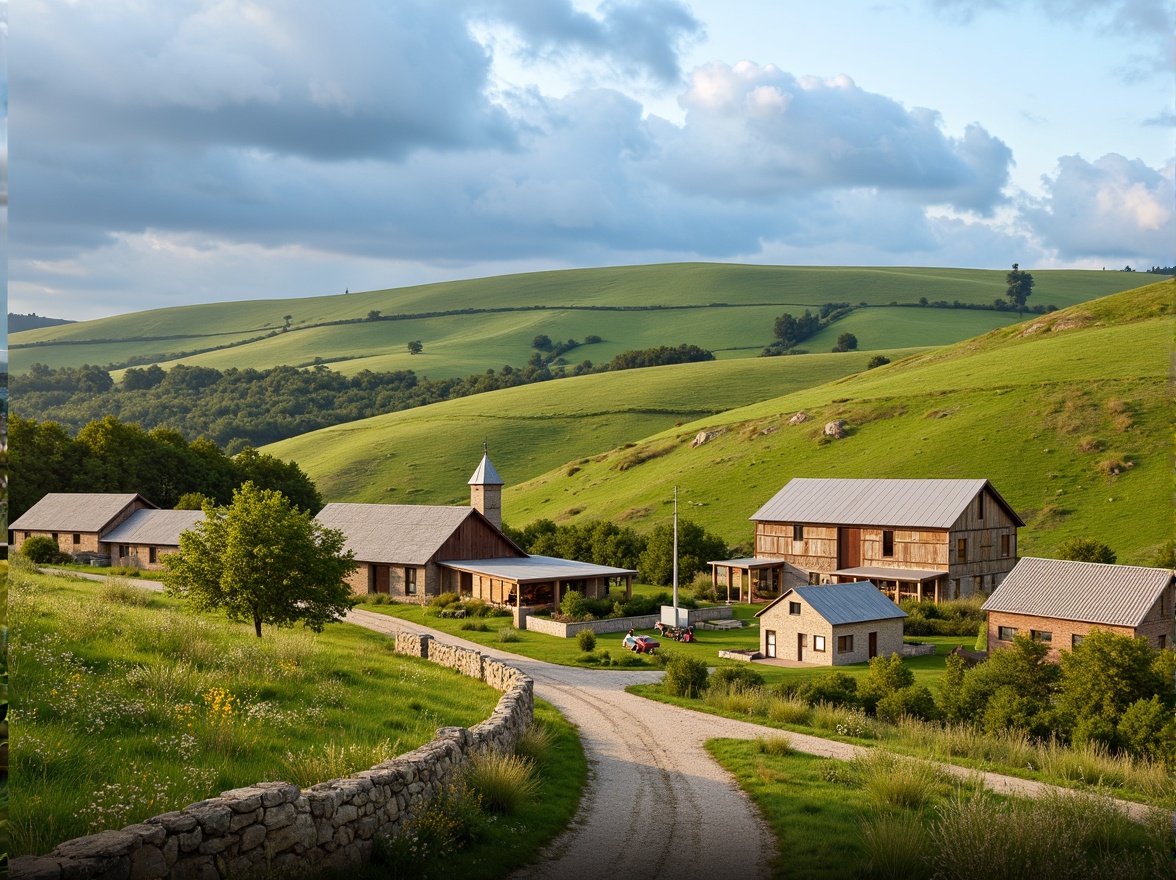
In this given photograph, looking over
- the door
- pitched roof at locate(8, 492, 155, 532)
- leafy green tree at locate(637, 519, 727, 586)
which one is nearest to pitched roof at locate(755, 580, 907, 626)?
the door

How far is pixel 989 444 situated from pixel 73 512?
7113cm

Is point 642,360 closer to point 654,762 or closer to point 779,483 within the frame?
point 779,483

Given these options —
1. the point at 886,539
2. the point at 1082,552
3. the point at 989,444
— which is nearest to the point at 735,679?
the point at 1082,552

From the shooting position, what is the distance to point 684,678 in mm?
29781

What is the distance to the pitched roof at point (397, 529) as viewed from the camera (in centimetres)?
5759

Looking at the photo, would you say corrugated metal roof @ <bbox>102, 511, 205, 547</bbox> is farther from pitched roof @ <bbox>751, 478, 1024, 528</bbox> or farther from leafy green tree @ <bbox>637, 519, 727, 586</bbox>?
pitched roof @ <bbox>751, 478, 1024, 528</bbox>

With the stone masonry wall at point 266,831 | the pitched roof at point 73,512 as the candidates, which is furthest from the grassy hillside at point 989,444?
the stone masonry wall at point 266,831

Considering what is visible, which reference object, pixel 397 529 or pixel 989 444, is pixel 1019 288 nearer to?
pixel 989 444

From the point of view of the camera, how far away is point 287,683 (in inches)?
717

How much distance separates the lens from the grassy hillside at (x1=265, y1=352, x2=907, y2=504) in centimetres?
10806

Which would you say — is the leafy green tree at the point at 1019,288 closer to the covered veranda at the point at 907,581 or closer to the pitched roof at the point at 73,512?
the covered veranda at the point at 907,581

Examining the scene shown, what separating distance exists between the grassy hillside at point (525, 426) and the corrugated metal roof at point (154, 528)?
35.2 m

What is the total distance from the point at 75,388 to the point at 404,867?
178753 mm

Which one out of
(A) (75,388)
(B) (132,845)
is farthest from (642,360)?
(B) (132,845)
